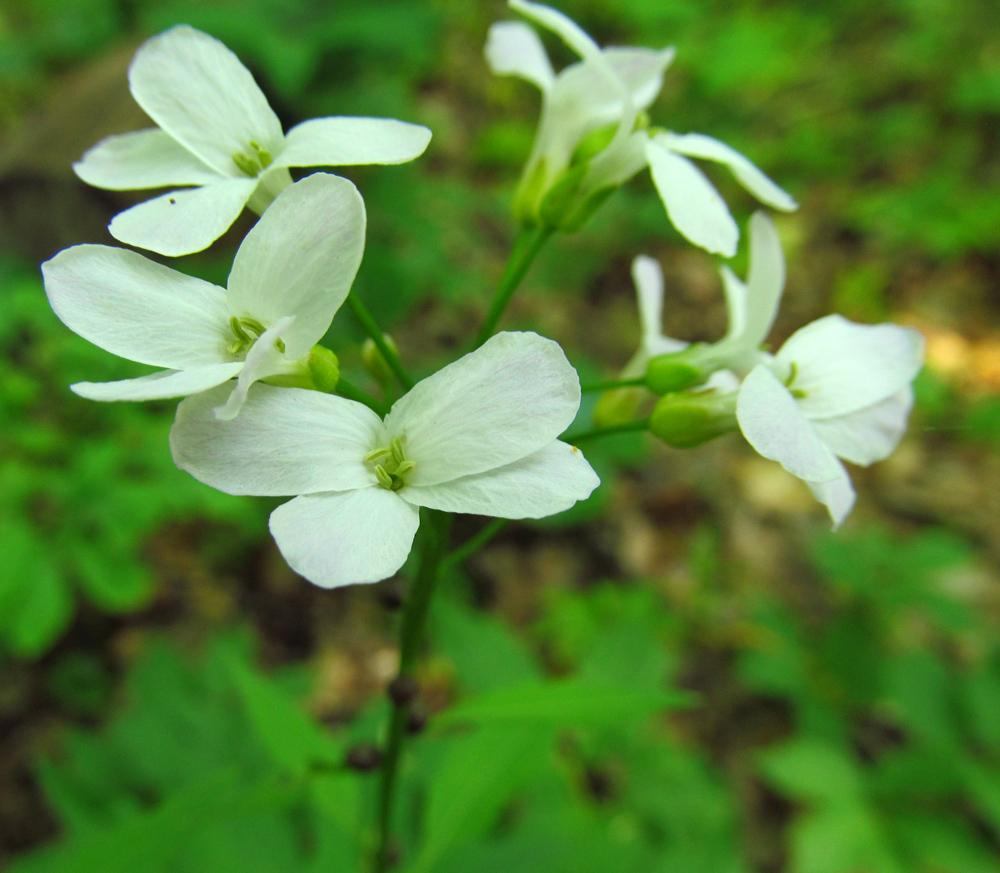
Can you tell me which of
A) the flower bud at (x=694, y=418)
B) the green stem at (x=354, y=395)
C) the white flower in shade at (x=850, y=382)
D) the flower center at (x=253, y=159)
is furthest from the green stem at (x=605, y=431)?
the flower center at (x=253, y=159)

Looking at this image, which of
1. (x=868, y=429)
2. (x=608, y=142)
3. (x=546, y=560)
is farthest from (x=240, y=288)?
(x=546, y=560)

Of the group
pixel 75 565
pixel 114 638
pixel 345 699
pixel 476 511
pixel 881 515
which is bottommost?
pixel 881 515

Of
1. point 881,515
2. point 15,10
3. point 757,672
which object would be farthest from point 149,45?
point 15,10

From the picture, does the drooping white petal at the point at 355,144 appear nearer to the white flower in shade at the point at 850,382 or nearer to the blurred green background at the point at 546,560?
the white flower in shade at the point at 850,382

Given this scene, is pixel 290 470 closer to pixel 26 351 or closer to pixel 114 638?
pixel 26 351

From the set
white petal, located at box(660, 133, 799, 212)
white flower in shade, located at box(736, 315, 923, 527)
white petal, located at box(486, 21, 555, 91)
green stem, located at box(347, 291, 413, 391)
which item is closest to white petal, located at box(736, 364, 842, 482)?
white flower in shade, located at box(736, 315, 923, 527)

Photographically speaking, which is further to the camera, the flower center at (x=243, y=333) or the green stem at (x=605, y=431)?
the green stem at (x=605, y=431)

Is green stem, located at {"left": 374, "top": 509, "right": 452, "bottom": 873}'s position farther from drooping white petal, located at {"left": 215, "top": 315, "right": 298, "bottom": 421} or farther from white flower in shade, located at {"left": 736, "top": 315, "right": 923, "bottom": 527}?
white flower in shade, located at {"left": 736, "top": 315, "right": 923, "bottom": 527}
